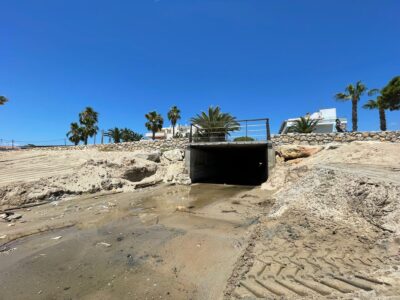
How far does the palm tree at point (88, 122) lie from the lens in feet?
140

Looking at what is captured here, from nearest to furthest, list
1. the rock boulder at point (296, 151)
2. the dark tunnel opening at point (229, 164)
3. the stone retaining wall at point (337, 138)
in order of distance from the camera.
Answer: the rock boulder at point (296, 151) < the stone retaining wall at point (337, 138) < the dark tunnel opening at point (229, 164)

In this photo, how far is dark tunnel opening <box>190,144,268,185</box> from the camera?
62.2ft

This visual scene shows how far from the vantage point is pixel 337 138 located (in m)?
17.4

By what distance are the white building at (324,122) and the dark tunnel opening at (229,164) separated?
23.7ft

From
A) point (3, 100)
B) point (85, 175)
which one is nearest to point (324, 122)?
point (85, 175)

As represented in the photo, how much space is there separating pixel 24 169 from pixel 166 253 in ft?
38.3

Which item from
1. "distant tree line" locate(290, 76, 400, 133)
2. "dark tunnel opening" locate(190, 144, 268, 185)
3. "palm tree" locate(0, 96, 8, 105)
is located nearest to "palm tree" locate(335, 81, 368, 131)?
"distant tree line" locate(290, 76, 400, 133)

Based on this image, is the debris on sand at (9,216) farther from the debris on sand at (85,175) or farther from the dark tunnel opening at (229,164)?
the dark tunnel opening at (229,164)

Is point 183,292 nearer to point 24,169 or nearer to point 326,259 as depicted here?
point 326,259

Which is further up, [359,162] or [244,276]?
[359,162]

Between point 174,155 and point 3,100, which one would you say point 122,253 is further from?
point 3,100

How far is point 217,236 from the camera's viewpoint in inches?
254

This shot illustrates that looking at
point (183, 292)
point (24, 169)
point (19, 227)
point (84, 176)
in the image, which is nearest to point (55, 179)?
point (84, 176)

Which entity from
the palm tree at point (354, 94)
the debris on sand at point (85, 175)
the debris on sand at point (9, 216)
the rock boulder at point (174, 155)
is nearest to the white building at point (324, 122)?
the palm tree at point (354, 94)
